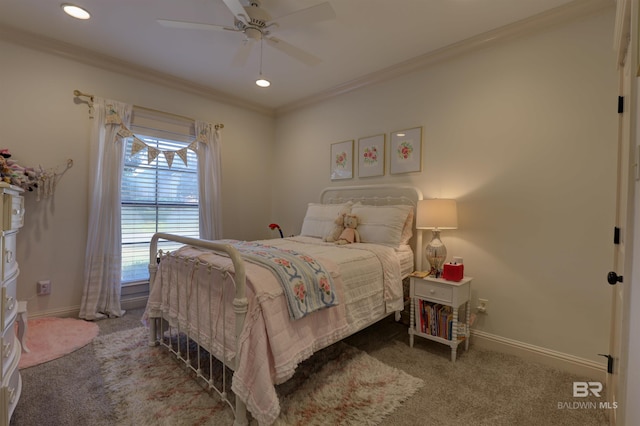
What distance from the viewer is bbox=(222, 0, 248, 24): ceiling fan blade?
183 cm

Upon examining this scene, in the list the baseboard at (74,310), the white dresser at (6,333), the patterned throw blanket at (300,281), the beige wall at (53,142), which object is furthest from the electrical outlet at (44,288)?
the patterned throw blanket at (300,281)

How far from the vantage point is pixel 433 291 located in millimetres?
2387

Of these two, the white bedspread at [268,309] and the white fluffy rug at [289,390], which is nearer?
the white bedspread at [268,309]

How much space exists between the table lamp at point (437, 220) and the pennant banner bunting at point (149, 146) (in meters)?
2.85

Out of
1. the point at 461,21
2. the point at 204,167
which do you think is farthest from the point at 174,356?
the point at 461,21

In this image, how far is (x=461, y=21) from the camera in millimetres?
2406

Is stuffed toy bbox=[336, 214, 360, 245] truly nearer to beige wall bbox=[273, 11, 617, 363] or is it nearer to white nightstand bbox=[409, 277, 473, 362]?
white nightstand bbox=[409, 277, 473, 362]

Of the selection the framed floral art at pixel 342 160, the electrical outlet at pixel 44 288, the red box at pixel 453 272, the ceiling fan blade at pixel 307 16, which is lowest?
the electrical outlet at pixel 44 288

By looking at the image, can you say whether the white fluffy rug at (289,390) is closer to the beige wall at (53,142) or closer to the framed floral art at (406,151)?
the beige wall at (53,142)

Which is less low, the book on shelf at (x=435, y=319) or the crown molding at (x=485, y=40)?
the crown molding at (x=485, y=40)

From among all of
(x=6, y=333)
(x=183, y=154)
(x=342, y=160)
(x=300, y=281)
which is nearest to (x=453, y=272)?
(x=300, y=281)

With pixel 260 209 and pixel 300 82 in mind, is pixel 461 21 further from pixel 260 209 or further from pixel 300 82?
pixel 260 209

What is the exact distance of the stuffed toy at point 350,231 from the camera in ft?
9.42

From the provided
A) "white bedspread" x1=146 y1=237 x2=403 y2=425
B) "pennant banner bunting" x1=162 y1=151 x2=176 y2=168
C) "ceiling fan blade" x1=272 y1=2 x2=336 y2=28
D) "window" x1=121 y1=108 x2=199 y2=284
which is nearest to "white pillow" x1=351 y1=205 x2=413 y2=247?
"white bedspread" x1=146 y1=237 x2=403 y2=425
